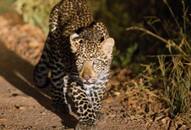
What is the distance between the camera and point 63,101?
7.90 meters

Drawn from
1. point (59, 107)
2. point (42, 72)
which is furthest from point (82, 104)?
point (42, 72)

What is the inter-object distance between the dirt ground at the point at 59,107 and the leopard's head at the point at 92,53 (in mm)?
905

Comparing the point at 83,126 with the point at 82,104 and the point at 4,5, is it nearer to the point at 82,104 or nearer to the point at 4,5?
the point at 82,104

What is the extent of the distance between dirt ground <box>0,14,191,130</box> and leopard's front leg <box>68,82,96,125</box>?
0.29 metres

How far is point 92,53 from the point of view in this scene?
22.2 ft

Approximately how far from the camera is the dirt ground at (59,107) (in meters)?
7.49

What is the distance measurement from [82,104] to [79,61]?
574 millimetres

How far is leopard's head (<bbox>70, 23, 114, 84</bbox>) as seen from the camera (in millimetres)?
6730

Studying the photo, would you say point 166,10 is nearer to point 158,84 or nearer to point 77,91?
point 158,84

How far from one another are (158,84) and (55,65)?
1.60 metres

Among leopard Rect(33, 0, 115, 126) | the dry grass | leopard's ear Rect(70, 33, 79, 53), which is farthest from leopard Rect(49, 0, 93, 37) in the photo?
the dry grass

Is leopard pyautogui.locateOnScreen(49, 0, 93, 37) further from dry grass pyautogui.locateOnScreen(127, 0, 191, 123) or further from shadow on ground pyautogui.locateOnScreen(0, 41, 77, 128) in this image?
shadow on ground pyautogui.locateOnScreen(0, 41, 77, 128)

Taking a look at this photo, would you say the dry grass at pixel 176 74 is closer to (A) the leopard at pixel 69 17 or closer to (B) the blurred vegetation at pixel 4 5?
(A) the leopard at pixel 69 17

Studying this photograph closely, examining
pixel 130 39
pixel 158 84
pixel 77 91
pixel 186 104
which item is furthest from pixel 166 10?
pixel 77 91
